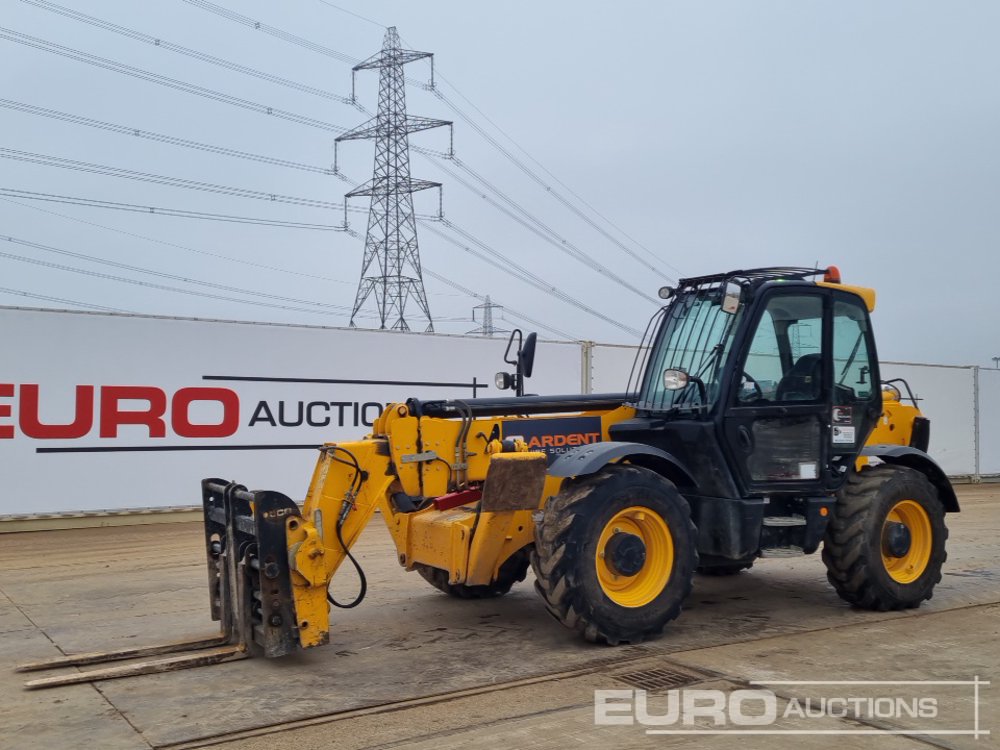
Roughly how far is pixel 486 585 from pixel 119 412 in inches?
282

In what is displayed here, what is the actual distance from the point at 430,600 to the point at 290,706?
2.91 metres

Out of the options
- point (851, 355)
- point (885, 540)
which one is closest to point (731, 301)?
point (851, 355)

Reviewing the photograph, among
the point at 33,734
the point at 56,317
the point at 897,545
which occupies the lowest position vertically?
the point at 33,734

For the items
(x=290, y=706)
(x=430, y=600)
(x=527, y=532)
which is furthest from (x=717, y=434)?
(x=290, y=706)

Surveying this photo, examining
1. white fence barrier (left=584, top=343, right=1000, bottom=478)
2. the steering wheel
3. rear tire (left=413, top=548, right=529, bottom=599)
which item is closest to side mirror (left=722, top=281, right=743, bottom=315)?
the steering wheel

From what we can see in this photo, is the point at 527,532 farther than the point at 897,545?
No

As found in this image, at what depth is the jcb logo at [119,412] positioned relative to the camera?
1225cm

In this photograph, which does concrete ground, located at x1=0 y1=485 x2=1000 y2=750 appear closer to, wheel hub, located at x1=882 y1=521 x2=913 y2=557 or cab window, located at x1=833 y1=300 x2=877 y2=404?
wheel hub, located at x1=882 y1=521 x2=913 y2=557

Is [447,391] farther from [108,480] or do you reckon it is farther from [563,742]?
[563,742]

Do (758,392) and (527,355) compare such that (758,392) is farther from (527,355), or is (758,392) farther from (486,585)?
(486,585)

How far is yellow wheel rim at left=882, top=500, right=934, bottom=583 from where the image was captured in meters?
7.54

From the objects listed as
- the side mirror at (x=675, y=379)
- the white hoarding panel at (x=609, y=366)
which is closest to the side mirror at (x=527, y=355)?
the side mirror at (x=675, y=379)

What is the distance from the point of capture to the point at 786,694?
523cm

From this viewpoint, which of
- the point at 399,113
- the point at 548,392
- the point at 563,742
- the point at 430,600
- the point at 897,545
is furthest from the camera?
the point at 399,113
